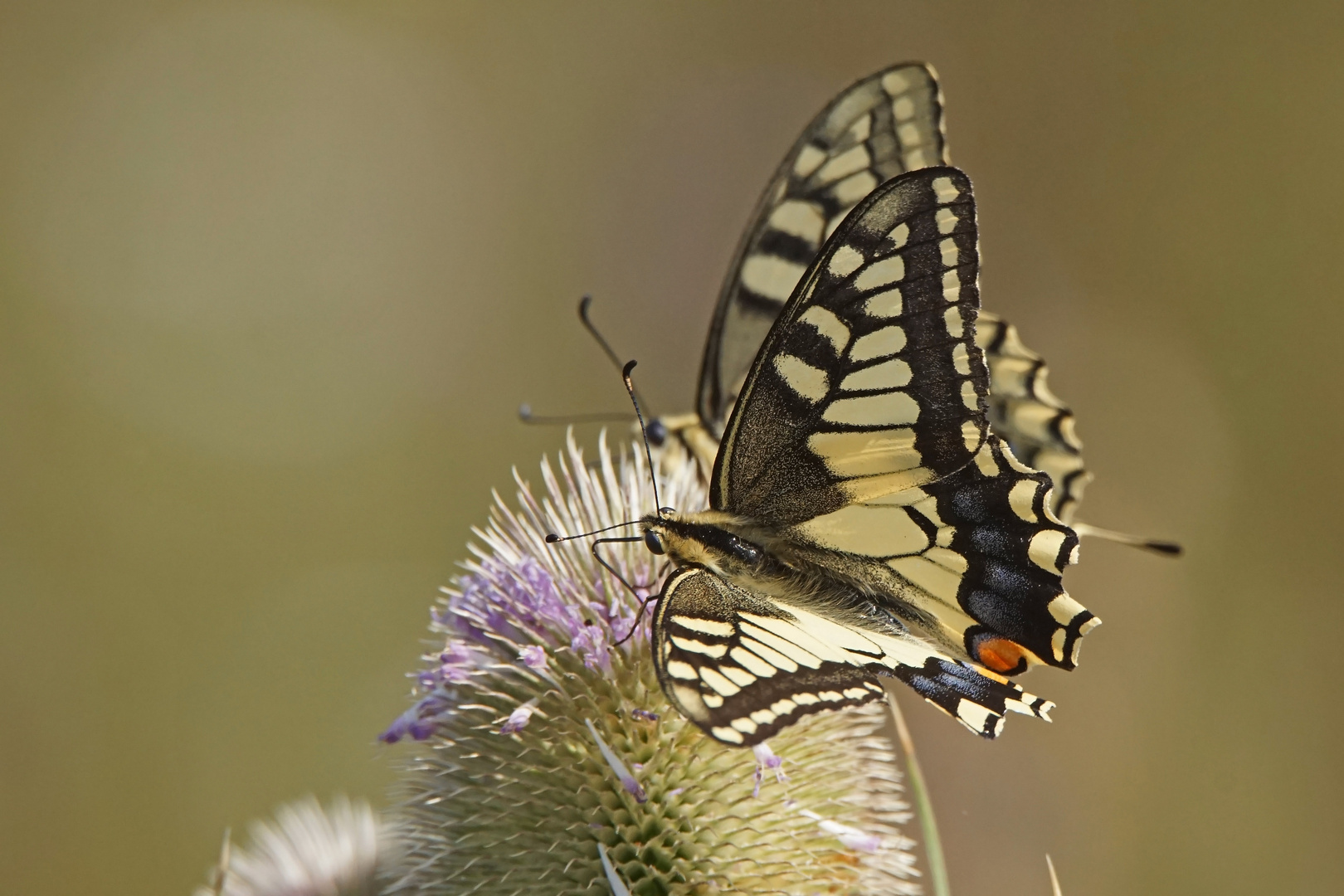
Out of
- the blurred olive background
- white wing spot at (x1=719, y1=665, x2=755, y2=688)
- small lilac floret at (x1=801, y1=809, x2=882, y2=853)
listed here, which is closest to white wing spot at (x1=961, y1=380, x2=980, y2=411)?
white wing spot at (x1=719, y1=665, x2=755, y2=688)

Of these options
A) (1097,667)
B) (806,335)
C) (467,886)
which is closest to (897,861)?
(467,886)

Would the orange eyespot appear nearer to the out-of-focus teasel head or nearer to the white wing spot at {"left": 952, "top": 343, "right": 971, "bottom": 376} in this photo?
the white wing spot at {"left": 952, "top": 343, "right": 971, "bottom": 376}

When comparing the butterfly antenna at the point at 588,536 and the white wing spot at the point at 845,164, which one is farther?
the white wing spot at the point at 845,164

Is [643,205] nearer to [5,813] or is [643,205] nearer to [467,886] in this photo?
[5,813]

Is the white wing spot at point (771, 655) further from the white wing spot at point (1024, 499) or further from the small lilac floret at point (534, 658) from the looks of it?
the white wing spot at point (1024, 499)

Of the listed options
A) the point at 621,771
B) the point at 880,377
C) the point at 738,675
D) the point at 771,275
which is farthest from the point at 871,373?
the point at 771,275

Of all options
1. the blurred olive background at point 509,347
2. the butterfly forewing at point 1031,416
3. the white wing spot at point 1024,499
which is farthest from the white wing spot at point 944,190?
the blurred olive background at point 509,347
